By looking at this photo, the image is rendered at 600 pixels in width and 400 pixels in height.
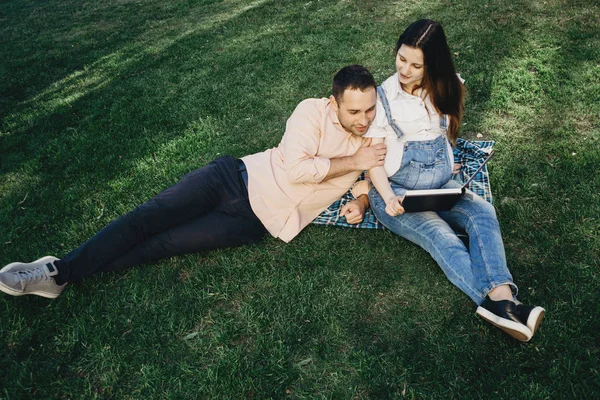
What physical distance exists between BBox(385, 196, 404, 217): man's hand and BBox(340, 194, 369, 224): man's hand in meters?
0.45

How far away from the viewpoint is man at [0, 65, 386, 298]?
134 inches

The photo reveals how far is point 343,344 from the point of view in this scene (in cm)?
304

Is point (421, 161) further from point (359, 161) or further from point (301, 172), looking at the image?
point (301, 172)

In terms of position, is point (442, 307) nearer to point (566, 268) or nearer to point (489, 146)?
point (566, 268)

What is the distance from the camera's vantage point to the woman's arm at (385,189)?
3440 mm

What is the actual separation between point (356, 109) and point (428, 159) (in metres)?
0.75

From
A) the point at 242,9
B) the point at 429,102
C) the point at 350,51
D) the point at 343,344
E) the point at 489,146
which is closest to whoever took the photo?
the point at 343,344

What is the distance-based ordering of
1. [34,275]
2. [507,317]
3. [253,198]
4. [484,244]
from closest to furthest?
1. [507,317]
2. [484,244]
3. [34,275]
4. [253,198]

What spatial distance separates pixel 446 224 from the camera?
3.45 meters

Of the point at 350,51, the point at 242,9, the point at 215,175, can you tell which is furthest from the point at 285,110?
the point at 242,9

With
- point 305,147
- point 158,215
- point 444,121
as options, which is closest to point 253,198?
point 305,147

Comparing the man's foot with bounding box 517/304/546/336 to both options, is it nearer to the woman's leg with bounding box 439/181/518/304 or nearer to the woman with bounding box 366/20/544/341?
the woman's leg with bounding box 439/181/518/304

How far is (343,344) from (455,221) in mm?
1334

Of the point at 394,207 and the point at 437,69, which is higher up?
the point at 437,69
